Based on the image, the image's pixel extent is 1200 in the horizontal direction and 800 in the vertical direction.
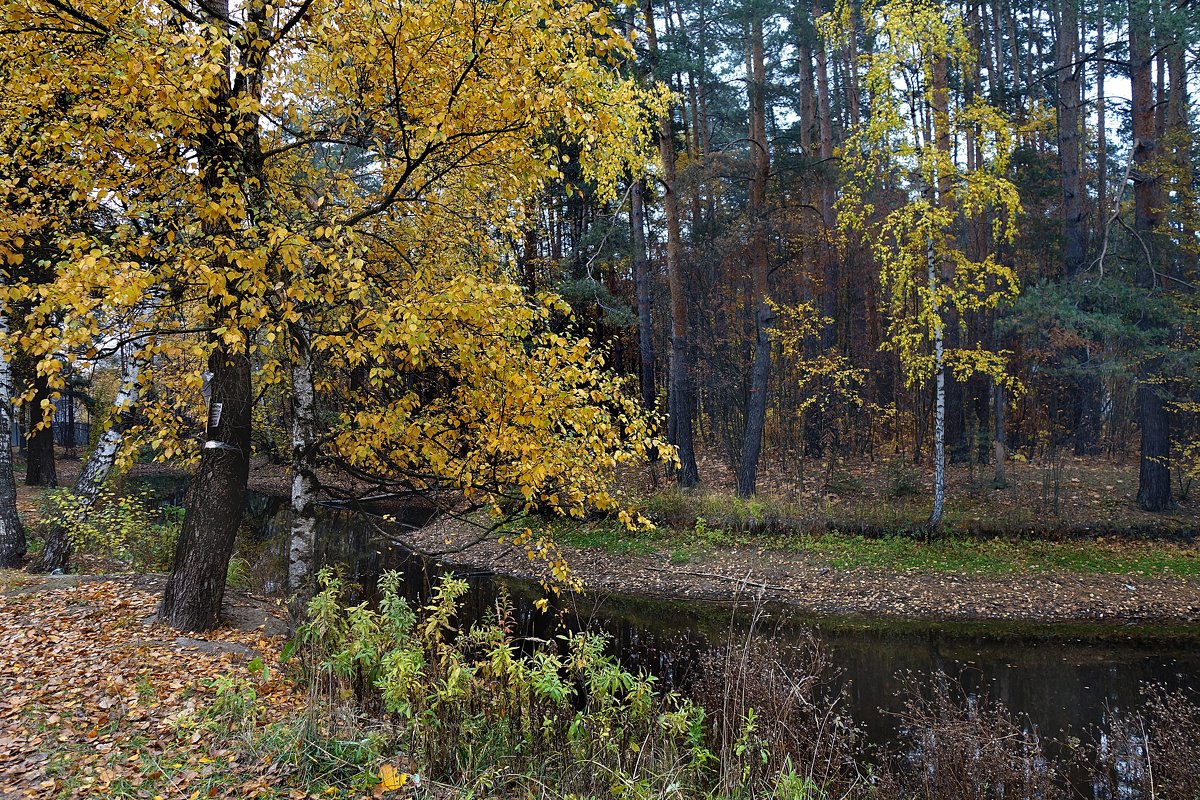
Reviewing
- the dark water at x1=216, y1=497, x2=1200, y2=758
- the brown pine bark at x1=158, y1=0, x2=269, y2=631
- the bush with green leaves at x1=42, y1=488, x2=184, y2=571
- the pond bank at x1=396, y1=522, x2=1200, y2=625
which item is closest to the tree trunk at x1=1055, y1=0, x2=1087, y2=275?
the pond bank at x1=396, y1=522, x2=1200, y2=625

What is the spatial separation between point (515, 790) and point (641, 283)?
1326cm

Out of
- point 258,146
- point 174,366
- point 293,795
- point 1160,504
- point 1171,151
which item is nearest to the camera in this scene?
point 293,795

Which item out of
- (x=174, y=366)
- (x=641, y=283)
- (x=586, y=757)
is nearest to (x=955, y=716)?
(x=586, y=757)

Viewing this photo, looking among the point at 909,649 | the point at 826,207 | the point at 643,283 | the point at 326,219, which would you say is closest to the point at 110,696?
the point at 326,219

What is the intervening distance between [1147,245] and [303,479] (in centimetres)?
1522

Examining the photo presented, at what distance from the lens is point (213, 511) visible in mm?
6293

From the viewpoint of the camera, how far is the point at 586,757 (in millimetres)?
4160

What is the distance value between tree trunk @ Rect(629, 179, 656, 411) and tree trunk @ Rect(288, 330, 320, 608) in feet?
34.5

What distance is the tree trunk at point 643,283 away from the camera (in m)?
15.5

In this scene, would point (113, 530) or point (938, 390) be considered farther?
point (938, 390)

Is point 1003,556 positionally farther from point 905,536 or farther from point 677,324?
point 677,324

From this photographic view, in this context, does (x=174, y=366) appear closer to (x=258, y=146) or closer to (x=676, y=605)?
(x=258, y=146)

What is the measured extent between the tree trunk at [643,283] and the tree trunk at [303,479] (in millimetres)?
10517

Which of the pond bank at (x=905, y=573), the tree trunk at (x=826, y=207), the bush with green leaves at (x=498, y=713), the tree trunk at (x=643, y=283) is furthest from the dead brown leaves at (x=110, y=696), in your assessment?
the tree trunk at (x=826, y=207)
